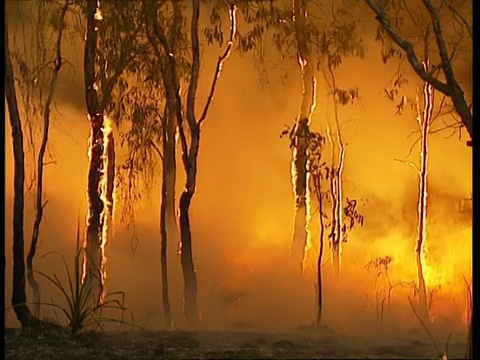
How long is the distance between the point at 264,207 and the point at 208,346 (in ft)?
2.42

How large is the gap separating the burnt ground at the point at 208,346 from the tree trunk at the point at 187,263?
4.2 inches

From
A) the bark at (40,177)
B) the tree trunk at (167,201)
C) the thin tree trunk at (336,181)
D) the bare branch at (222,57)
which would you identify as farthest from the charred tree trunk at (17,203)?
the thin tree trunk at (336,181)

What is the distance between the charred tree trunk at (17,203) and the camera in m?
4.16

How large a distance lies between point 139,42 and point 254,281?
4.29 ft

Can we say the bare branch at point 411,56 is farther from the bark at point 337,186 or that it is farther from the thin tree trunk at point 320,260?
the thin tree trunk at point 320,260

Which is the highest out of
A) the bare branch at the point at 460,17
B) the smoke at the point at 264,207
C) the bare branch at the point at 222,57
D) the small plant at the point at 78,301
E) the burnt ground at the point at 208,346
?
the bare branch at the point at 460,17

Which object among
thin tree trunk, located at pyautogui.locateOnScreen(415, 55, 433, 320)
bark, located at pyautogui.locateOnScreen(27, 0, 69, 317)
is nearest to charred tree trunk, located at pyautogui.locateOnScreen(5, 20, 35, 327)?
bark, located at pyautogui.locateOnScreen(27, 0, 69, 317)

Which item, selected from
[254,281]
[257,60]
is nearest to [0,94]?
[257,60]

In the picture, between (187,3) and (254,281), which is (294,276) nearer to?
(254,281)

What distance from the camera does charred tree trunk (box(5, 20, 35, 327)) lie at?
4.16m

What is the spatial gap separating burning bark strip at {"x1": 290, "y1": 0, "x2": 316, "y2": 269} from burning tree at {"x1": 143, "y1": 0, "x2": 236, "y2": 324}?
0.33m

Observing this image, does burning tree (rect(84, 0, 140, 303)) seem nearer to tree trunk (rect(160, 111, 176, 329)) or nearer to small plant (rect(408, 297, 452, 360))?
tree trunk (rect(160, 111, 176, 329))

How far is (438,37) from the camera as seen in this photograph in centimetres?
408

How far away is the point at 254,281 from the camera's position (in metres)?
4.16
